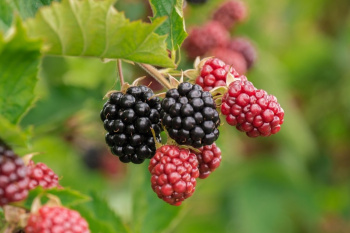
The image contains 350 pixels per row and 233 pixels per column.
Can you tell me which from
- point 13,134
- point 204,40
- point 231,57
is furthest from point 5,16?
point 231,57

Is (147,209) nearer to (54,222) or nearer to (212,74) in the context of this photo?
(212,74)

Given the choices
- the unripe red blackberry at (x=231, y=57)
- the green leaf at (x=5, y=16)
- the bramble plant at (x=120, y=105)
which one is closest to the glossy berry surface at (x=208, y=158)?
the bramble plant at (x=120, y=105)

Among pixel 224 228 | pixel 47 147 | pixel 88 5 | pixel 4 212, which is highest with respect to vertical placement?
pixel 88 5

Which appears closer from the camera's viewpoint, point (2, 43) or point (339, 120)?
point (2, 43)

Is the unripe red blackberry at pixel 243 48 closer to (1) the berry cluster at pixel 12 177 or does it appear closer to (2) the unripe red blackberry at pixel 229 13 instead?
(2) the unripe red blackberry at pixel 229 13

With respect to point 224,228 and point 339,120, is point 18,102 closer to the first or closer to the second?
point 224,228

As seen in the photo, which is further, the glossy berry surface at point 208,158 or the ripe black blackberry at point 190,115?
the glossy berry surface at point 208,158

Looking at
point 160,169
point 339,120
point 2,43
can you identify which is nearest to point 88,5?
point 2,43
